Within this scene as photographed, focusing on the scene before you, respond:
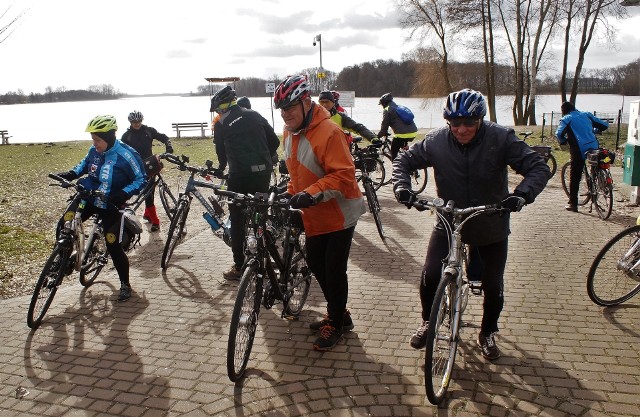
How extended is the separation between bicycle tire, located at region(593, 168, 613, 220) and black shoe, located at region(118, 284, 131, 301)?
7.02 m

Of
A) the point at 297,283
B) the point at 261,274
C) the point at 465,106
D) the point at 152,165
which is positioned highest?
the point at 465,106

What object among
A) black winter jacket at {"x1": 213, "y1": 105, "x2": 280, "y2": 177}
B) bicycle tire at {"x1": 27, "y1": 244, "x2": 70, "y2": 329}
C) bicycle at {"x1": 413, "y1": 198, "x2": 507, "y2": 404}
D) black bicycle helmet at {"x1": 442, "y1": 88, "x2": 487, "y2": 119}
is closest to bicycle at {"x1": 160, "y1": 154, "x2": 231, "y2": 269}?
black winter jacket at {"x1": 213, "y1": 105, "x2": 280, "y2": 177}

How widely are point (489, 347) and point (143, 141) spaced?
6.81 m

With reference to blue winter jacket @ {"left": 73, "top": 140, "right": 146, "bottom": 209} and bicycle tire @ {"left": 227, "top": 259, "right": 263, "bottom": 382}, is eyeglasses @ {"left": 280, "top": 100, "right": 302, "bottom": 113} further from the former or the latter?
blue winter jacket @ {"left": 73, "top": 140, "right": 146, "bottom": 209}

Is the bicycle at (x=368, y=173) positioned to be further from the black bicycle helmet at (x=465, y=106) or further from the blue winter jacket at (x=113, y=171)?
the black bicycle helmet at (x=465, y=106)

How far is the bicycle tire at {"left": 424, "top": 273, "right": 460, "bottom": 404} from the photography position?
3.39 metres

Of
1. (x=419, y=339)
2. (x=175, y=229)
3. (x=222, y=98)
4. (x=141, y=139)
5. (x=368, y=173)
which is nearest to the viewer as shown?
(x=419, y=339)

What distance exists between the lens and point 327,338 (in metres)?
4.39

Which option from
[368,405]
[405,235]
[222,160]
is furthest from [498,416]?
[405,235]

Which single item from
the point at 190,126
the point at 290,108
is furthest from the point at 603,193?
the point at 190,126

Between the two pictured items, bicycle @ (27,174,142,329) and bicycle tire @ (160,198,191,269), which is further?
bicycle tire @ (160,198,191,269)

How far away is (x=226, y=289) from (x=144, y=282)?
3.37ft

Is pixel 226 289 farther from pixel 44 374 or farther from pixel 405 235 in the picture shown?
pixel 405 235

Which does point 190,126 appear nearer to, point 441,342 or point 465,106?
point 465,106
